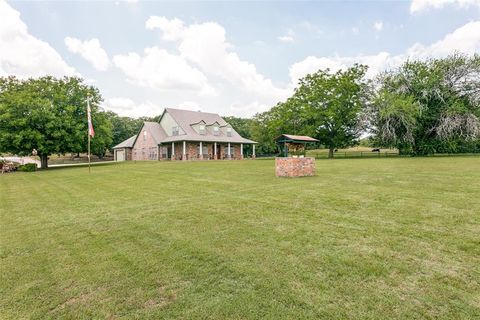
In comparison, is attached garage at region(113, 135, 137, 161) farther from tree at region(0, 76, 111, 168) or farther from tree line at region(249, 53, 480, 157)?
tree line at region(249, 53, 480, 157)

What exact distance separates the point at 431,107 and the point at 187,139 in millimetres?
28941

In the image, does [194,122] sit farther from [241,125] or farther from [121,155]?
[241,125]

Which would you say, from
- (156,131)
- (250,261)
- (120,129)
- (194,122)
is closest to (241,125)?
(194,122)

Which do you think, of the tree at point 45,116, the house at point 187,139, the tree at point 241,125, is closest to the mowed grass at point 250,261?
the tree at point 45,116

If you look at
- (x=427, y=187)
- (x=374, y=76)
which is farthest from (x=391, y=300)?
(x=374, y=76)

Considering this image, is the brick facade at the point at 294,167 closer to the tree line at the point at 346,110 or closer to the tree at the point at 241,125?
the tree line at the point at 346,110

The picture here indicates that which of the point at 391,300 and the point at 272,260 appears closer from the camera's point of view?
the point at 391,300

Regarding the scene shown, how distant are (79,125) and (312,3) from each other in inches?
894

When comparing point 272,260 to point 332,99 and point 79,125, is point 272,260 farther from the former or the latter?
point 332,99

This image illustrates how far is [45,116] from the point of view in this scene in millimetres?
22516

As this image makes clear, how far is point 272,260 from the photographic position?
3277mm

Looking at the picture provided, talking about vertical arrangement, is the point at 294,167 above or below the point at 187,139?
below

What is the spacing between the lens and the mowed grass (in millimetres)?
2381

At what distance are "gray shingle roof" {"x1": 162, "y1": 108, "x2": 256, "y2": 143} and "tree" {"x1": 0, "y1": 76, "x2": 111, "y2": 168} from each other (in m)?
8.94
